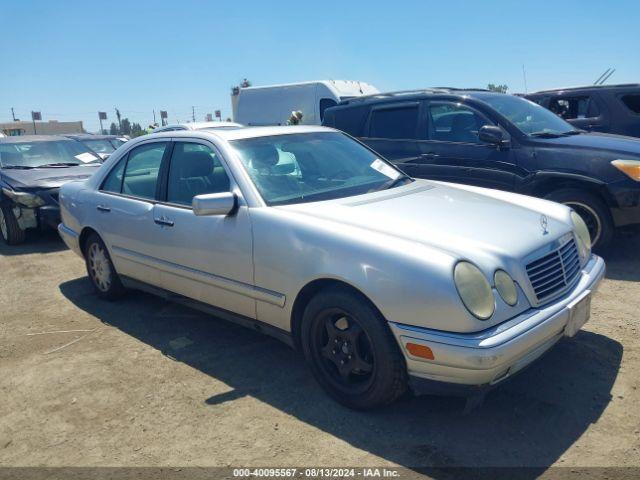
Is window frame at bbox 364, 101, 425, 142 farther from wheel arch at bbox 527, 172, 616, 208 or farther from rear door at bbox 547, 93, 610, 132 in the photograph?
rear door at bbox 547, 93, 610, 132

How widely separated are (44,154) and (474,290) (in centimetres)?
810

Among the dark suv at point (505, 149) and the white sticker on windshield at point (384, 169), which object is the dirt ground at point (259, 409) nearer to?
the dark suv at point (505, 149)

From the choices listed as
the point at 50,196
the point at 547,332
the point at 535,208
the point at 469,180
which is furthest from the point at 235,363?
the point at 50,196

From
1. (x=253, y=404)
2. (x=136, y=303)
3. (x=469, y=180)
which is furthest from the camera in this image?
(x=469, y=180)

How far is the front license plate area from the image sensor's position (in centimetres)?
296

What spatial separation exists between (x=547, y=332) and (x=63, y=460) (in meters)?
2.55

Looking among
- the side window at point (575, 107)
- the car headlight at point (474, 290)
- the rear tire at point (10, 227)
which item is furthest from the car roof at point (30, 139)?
the car headlight at point (474, 290)

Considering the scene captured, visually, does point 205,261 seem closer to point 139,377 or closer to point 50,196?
point 139,377

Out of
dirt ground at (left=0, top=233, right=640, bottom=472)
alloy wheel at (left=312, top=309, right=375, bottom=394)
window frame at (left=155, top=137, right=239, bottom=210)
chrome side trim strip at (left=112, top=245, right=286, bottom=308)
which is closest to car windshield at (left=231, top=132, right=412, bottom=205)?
window frame at (left=155, top=137, right=239, bottom=210)

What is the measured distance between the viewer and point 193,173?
159 inches

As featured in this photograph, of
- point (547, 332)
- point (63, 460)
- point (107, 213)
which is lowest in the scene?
point (63, 460)

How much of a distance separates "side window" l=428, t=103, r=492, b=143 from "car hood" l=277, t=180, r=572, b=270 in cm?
234

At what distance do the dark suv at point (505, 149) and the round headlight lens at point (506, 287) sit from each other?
3.21 meters

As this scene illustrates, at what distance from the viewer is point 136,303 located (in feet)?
16.8
